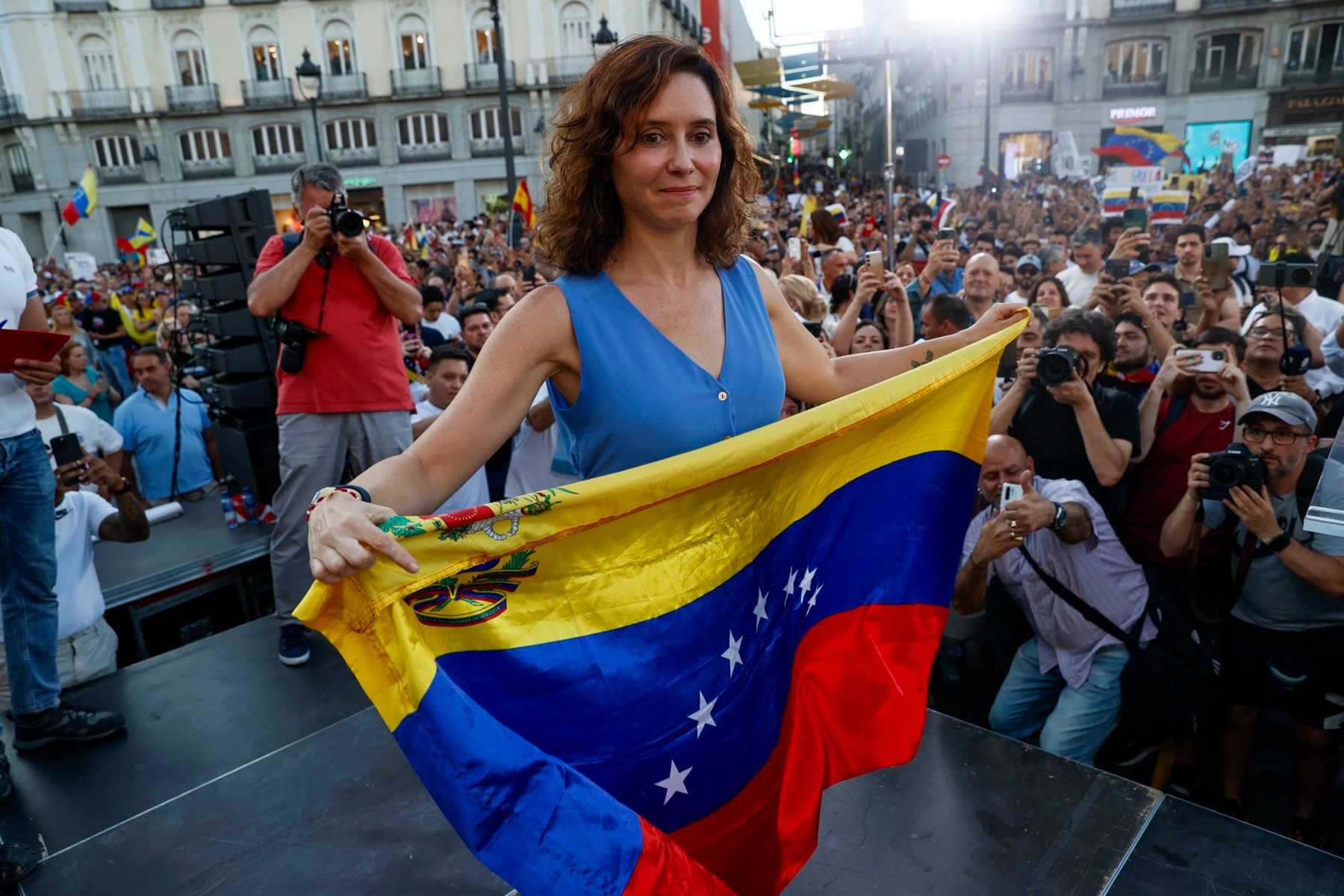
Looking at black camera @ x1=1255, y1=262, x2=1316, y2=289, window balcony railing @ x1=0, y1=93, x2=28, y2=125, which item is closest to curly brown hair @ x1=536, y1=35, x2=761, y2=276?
black camera @ x1=1255, y1=262, x2=1316, y2=289

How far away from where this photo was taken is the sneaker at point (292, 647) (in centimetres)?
364

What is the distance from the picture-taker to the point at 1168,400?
3.81 metres

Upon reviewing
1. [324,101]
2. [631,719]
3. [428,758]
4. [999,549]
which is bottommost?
[999,549]

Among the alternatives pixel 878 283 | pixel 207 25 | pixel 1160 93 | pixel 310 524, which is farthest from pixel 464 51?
pixel 310 524

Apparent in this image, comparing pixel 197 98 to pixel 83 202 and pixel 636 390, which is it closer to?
pixel 83 202

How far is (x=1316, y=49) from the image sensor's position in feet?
115

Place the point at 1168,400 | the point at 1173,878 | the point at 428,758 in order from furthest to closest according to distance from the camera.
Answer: the point at 1168,400, the point at 1173,878, the point at 428,758

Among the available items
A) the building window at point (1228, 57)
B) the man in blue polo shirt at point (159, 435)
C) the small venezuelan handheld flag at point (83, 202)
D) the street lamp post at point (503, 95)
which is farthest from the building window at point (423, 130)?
the man in blue polo shirt at point (159, 435)

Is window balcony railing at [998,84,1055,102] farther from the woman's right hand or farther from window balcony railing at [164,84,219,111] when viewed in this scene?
the woman's right hand

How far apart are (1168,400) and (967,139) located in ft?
120

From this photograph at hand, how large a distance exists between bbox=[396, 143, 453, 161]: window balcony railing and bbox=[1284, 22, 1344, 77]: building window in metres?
34.5

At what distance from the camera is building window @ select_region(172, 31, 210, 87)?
36875 mm

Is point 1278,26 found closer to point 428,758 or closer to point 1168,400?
point 1168,400

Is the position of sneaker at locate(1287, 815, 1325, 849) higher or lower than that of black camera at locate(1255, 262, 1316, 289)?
lower
